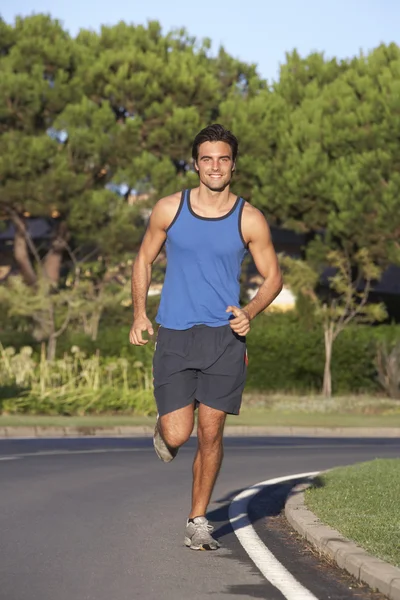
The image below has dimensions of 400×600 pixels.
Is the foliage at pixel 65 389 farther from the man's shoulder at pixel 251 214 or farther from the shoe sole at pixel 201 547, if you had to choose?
the man's shoulder at pixel 251 214

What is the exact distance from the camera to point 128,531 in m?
10.4

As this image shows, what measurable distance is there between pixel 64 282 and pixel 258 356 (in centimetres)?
1121

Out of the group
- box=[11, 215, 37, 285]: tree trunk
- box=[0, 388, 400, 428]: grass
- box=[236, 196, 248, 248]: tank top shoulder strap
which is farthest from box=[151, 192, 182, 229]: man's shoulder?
box=[11, 215, 37, 285]: tree trunk

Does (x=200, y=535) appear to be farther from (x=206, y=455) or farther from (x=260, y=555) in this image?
(x=206, y=455)

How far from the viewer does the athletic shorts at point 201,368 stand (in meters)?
9.02

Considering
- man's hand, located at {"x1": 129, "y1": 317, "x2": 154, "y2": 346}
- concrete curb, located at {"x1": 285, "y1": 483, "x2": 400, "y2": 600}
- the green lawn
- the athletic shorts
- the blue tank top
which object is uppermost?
the blue tank top

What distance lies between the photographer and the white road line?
25.8 feet

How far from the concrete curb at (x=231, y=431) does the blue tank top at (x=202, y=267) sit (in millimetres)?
14066

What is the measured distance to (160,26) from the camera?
1810 inches

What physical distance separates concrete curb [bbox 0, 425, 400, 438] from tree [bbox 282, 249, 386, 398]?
30.4ft

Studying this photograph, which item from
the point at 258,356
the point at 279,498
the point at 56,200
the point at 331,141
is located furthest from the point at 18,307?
the point at 279,498

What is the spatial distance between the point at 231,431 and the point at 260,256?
17.3 metres

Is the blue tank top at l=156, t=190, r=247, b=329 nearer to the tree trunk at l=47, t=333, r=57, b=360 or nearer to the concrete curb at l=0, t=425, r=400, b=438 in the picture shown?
the concrete curb at l=0, t=425, r=400, b=438

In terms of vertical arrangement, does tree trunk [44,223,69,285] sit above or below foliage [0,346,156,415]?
above
